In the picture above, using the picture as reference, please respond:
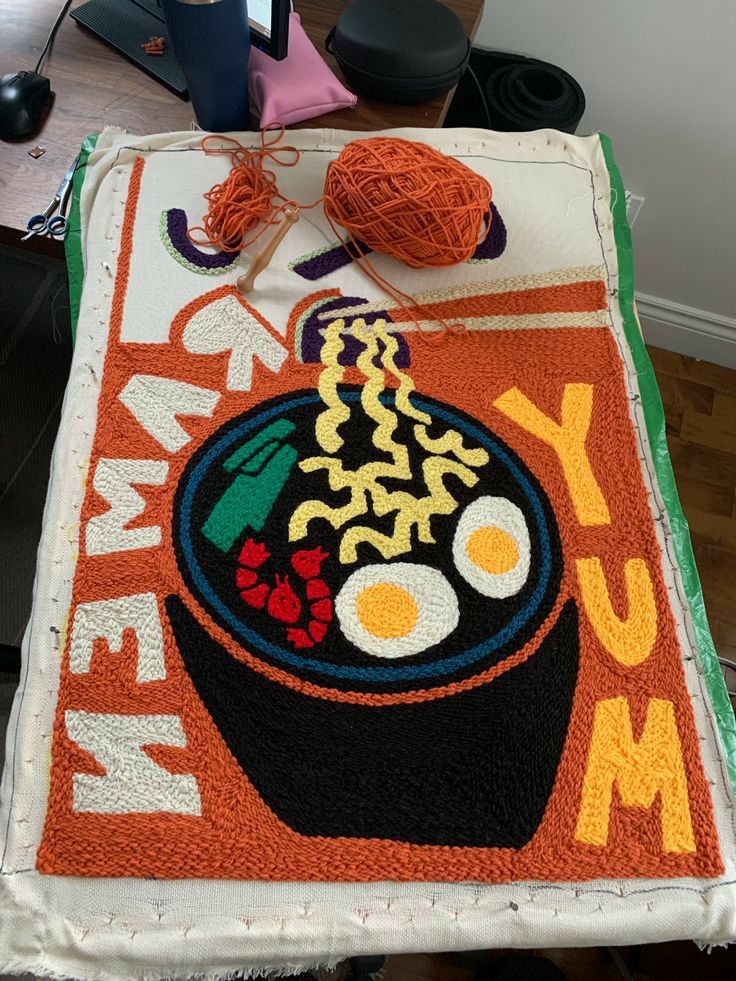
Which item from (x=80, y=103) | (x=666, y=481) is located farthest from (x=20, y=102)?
(x=666, y=481)

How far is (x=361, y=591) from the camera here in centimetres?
65

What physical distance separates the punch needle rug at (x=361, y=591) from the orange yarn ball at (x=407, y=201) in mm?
32

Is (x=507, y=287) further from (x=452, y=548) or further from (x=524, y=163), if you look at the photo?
(x=452, y=548)

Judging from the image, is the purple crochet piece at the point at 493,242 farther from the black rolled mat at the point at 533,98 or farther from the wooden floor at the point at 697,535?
the wooden floor at the point at 697,535

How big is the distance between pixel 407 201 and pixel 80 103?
0.43m

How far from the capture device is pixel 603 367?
2.55ft

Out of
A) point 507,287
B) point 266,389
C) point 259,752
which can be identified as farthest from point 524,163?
point 259,752

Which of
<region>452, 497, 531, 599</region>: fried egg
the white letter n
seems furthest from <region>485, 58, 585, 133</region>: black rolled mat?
the white letter n

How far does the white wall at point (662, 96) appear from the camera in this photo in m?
1.06

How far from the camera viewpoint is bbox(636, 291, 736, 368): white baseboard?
4.66ft

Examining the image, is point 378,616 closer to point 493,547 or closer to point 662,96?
point 493,547

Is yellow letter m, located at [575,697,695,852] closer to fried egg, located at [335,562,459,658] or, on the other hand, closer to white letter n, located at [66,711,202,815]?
fried egg, located at [335,562,459,658]

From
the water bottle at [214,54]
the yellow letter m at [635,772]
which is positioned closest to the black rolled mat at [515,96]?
the water bottle at [214,54]

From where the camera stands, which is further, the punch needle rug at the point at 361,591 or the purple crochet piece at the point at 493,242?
the purple crochet piece at the point at 493,242
